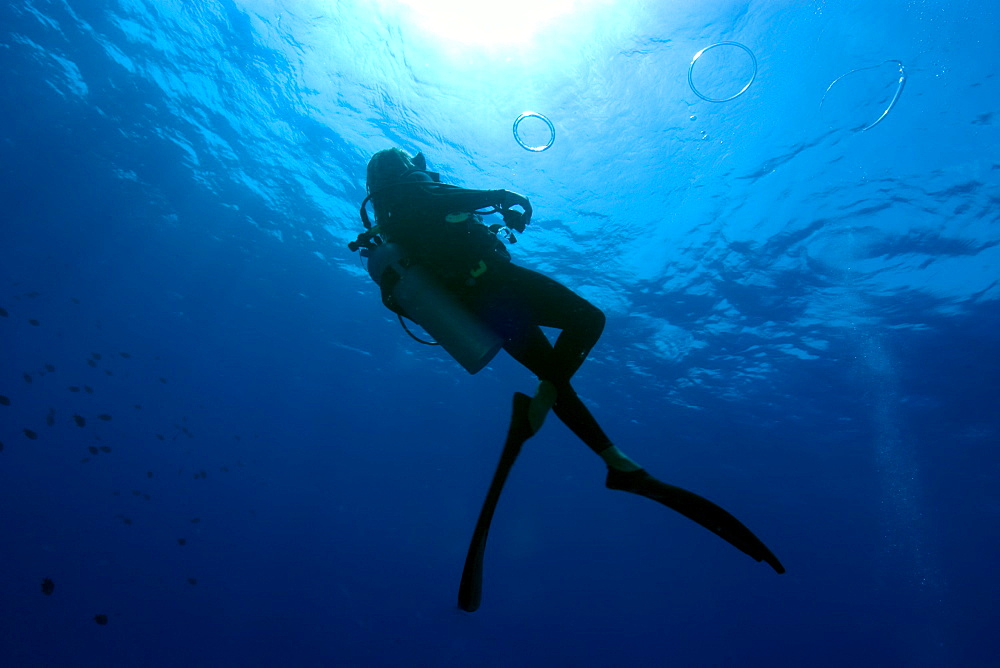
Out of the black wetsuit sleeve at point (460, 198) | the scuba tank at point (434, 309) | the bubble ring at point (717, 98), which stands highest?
the bubble ring at point (717, 98)

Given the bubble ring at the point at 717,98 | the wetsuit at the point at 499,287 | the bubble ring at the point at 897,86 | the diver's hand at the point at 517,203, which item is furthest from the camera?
the bubble ring at the point at 717,98

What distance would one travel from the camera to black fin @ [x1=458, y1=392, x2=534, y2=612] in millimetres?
3033

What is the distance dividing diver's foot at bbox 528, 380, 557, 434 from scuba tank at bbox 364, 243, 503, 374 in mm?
397

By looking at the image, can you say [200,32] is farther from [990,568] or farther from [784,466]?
[990,568]

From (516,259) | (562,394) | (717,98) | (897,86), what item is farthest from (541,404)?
(516,259)

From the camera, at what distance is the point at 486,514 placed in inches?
121

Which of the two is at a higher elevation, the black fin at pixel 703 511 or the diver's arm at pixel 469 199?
the diver's arm at pixel 469 199

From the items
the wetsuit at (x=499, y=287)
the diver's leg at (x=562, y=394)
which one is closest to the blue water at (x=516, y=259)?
the wetsuit at (x=499, y=287)

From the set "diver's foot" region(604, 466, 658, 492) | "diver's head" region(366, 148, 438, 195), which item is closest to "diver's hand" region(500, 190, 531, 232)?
"diver's head" region(366, 148, 438, 195)

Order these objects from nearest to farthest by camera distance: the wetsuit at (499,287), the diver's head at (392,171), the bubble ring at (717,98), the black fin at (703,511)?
1. the black fin at (703,511)
2. the wetsuit at (499,287)
3. the diver's head at (392,171)
4. the bubble ring at (717,98)

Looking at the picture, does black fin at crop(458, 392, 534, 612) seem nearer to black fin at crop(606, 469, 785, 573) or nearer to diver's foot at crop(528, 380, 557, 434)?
diver's foot at crop(528, 380, 557, 434)

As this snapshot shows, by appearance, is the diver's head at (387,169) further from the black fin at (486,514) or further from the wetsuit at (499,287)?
the black fin at (486,514)

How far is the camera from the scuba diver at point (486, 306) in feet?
10.1

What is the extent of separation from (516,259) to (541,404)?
13023 mm
